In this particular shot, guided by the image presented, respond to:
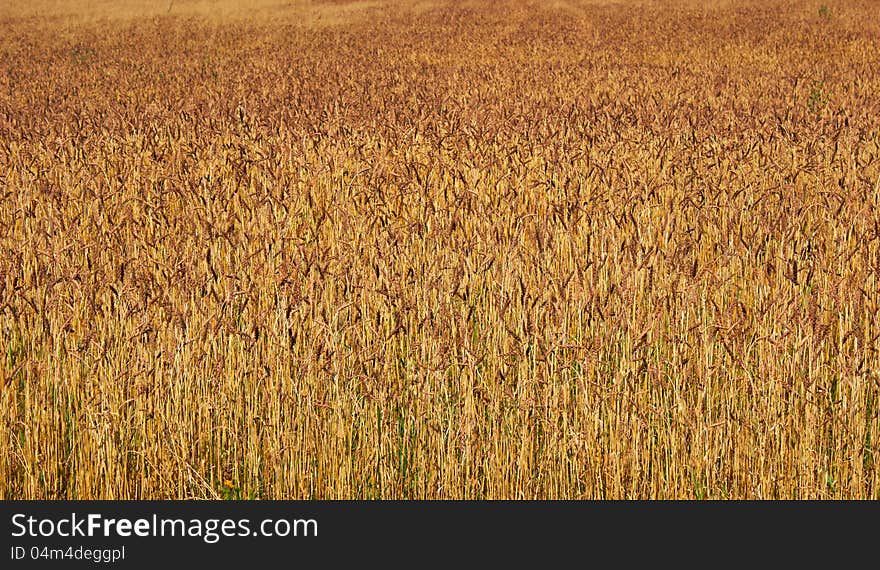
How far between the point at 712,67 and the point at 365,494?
34.3 feet

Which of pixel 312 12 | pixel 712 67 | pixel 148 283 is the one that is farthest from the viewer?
pixel 312 12

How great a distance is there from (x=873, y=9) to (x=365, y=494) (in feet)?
61.6

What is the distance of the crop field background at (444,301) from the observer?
8.45ft

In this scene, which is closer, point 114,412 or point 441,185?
point 114,412

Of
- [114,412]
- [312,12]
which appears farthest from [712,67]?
[312,12]

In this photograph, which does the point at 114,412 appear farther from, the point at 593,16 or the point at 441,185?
the point at 593,16

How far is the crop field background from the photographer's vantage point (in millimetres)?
2574

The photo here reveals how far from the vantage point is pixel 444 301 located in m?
3.18

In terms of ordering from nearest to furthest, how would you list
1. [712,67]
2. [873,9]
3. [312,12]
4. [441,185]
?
1. [441,185]
2. [712,67]
3. [873,9]
4. [312,12]

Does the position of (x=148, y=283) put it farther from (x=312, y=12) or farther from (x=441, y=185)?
(x=312, y=12)

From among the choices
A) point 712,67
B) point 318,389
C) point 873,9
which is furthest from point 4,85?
point 873,9

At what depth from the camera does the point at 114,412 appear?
259 centimetres

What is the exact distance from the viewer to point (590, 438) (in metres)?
2.55

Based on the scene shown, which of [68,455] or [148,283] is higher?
[148,283]
